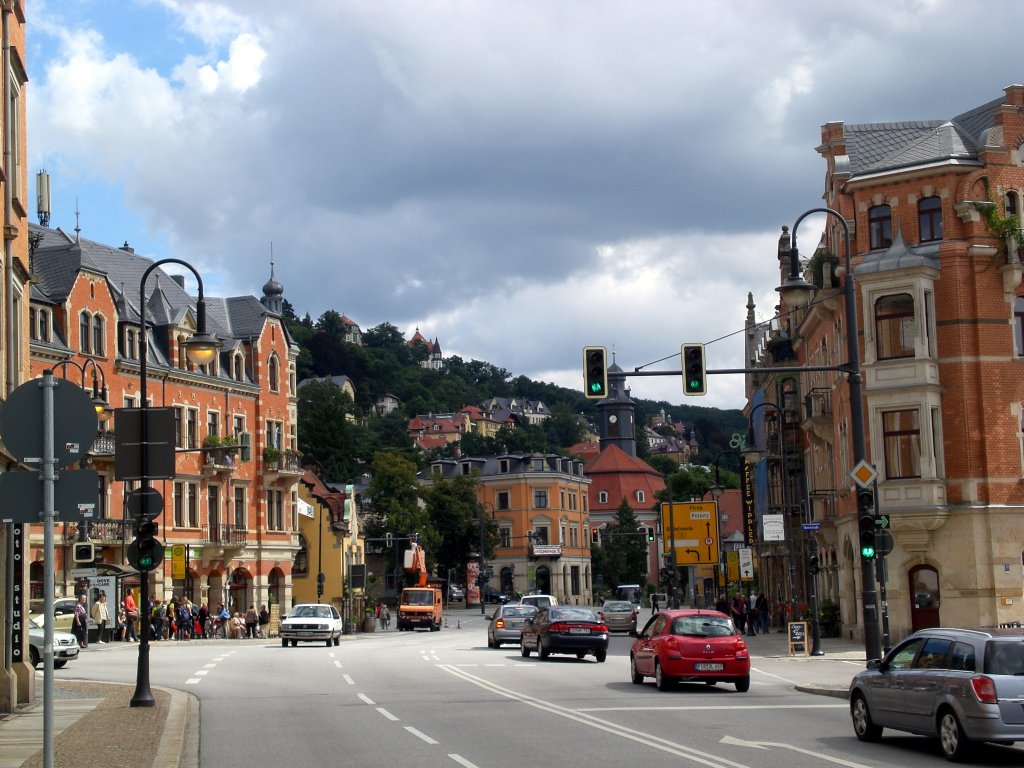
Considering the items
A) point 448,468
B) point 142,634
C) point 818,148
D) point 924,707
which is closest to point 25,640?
point 142,634

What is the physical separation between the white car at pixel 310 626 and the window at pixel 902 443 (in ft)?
66.6

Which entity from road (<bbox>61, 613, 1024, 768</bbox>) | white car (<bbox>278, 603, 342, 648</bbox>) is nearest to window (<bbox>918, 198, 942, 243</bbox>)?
road (<bbox>61, 613, 1024, 768</bbox>)

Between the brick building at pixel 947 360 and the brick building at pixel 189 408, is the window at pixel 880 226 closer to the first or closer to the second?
the brick building at pixel 947 360

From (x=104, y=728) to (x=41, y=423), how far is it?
8978 mm

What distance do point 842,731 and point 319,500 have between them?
7293 cm

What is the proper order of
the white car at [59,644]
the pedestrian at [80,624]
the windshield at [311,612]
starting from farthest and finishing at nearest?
the windshield at [311,612]
the pedestrian at [80,624]
the white car at [59,644]

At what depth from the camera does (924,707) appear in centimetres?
1562

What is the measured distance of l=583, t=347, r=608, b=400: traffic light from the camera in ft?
85.5

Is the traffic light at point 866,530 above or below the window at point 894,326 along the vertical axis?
below

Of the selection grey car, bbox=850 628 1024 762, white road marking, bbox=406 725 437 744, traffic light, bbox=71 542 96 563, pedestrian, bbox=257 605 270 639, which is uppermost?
traffic light, bbox=71 542 96 563

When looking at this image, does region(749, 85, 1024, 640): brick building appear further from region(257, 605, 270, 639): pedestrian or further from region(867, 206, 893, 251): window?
region(257, 605, 270, 639): pedestrian

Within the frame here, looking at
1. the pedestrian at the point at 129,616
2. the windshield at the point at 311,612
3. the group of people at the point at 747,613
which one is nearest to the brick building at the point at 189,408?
the pedestrian at the point at 129,616

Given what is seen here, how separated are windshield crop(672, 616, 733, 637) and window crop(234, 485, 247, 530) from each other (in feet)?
158

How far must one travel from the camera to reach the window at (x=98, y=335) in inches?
2435
